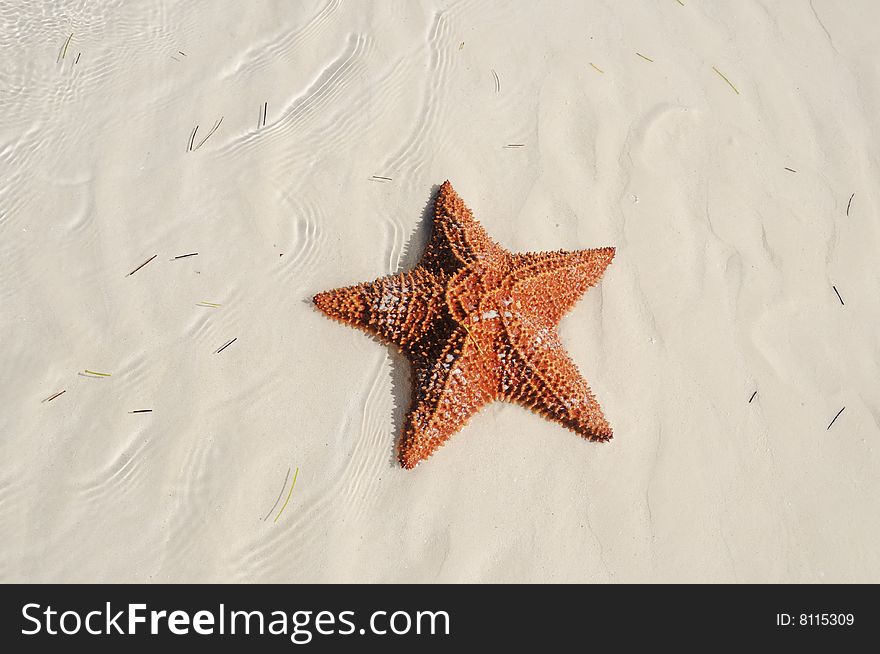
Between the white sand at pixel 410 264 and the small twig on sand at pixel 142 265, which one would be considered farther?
the small twig on sand at pixel 142 265

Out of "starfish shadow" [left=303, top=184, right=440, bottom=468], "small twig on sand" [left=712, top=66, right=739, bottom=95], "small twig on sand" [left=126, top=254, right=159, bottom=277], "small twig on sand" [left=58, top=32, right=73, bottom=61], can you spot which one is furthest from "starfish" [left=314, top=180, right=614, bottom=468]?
"small twig on sand" [left=58, top=32, right=73, bottom=61]

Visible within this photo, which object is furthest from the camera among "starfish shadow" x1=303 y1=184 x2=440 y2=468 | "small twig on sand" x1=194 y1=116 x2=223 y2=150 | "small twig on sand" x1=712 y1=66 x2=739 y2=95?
"small twig on sand" x1=712 y1=66 x2=739 y2=95

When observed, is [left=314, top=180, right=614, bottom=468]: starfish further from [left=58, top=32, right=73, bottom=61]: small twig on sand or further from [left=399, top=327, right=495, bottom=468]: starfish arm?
[left=58, top=32, right=73, bottom=61]: small twig on sand

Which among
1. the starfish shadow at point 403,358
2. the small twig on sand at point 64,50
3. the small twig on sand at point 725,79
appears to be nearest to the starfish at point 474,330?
the starfish shadow at point 403,358

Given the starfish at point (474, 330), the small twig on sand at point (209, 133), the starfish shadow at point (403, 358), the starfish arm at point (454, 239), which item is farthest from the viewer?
the small twig on sand at point (209, 133)

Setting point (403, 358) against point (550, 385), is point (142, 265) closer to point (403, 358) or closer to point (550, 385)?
point (403, 358)

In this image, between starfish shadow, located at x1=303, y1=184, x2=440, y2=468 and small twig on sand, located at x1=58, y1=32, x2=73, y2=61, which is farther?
small twig on sand, located at x1=58, y1=32, x2=73, y2=61

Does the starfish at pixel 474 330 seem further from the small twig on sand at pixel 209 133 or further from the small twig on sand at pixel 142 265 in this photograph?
the small twig on sand at pixel 209 133
